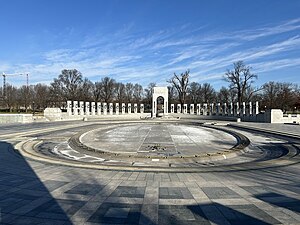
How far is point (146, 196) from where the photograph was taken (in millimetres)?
6910

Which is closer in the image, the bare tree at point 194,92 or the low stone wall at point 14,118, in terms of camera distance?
the low stone wall at point 14,118

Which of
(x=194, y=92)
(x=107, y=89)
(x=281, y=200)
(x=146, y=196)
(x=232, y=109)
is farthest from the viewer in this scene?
(x=194, y=92)

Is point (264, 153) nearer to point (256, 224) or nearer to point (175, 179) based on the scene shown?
point (175, 179)

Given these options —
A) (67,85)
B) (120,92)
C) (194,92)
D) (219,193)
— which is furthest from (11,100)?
(219,193)

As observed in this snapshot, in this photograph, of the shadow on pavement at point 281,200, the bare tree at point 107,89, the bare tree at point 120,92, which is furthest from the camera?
the bare tree at point 120,92

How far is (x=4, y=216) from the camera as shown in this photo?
534 cm

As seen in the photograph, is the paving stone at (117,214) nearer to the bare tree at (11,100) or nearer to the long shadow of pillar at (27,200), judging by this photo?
the long shadow of pillar at (27,200)

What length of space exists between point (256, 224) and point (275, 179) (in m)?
4.59

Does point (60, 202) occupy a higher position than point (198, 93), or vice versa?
point (198, 93)

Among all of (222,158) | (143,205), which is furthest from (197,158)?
(143,205)

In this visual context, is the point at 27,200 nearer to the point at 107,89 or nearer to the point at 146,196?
the point at 146,196

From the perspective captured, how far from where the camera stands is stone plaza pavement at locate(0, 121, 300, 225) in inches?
211

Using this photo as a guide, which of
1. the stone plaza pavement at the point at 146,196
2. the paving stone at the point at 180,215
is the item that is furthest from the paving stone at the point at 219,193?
the paving stone at the point at 180,215

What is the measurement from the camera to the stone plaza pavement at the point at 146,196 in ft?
17.5
